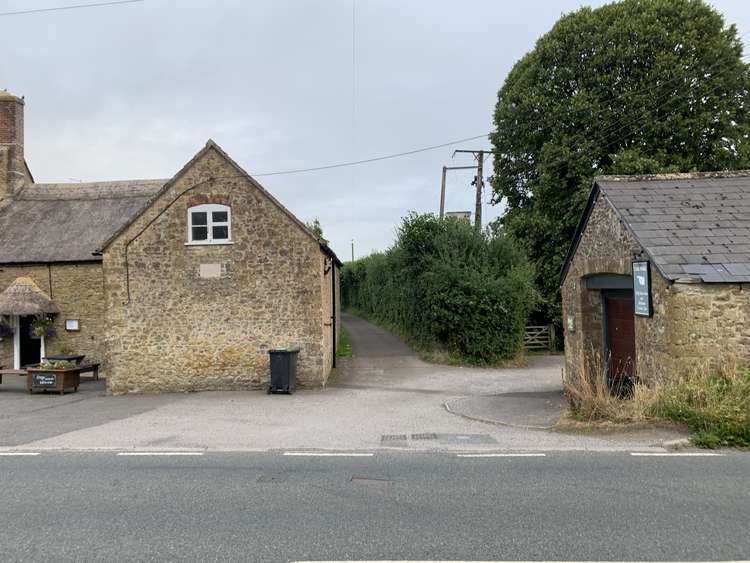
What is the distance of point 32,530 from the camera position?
509 cm

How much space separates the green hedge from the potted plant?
12635 millimetres

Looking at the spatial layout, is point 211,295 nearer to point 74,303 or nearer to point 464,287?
point 74,303

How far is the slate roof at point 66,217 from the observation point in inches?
778

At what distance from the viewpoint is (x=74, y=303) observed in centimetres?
1938

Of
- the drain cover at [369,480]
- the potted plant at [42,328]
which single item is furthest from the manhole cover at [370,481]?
the potted plant at [42,328]

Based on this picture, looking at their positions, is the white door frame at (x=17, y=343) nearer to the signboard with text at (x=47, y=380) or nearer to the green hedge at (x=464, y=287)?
the signboard with text at (x=47, y=380)

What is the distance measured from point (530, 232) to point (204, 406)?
16507 millimetres

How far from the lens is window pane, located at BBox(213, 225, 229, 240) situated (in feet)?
51.0

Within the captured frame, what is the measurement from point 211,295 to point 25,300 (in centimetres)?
756

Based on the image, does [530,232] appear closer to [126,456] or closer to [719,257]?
[719,257]

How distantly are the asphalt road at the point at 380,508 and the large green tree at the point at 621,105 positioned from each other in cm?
1767

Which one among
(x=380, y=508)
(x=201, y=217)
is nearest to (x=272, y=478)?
(x=380, y=508)

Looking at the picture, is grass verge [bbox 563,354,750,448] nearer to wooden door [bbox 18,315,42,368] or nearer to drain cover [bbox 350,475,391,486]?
drain cover [bbox 350,475,391,486]

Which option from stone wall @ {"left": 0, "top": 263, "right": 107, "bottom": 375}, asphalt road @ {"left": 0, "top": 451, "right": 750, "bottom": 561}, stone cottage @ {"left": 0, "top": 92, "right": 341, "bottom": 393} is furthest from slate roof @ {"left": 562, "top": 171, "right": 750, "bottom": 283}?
stone wall @ {"left": 0, "top": 263, "right": 107, "bottom": 375}
